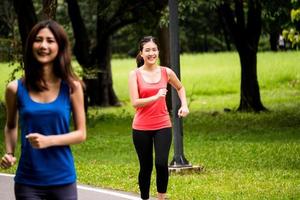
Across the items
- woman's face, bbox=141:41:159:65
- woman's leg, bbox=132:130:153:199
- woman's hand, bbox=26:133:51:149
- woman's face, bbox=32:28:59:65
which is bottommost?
woman's leg, bbox=132:130:153:199

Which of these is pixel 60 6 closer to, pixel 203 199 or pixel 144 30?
pixel 144 30

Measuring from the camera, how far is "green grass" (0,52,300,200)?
10758mm

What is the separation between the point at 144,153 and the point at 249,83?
18557 millimetres

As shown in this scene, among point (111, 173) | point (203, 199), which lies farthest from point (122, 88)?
point (203, 199)

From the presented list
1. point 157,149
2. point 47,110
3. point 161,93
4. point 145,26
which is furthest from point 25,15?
point 47,110

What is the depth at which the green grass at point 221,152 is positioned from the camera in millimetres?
10758

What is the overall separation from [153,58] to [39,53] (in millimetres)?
3844

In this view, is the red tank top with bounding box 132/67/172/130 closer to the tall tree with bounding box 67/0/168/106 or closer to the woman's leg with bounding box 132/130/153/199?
the woman's leg with bounding box 132/130/153/199

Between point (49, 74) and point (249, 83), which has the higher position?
point (49, 74)

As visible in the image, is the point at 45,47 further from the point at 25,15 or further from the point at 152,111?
the point at 25,15

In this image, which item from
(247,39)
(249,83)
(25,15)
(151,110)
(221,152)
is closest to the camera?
(151,110)

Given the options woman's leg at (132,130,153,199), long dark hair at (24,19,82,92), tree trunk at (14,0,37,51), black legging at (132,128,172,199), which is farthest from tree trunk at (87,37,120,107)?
long dark hair at (24,19,82,92)

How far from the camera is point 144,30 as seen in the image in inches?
1213

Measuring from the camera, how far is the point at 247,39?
1048 inches
